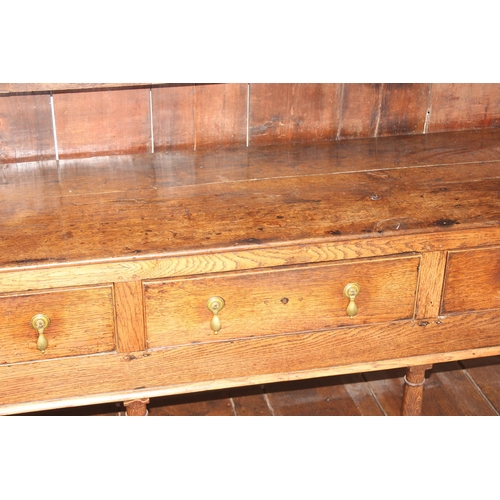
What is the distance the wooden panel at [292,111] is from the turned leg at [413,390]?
555mm

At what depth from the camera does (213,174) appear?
153 centimetres

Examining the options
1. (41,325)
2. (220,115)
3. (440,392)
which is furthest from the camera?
(440,392)

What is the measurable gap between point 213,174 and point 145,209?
0.20 meters

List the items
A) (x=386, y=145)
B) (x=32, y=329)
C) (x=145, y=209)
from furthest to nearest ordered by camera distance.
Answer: (x=386, y=145) → (x=145, y=209) → (x=32, y=329)

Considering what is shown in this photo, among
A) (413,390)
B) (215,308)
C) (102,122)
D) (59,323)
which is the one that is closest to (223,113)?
(102,122)

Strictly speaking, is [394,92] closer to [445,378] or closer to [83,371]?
[445,378]

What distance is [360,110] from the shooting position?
66.7 inches

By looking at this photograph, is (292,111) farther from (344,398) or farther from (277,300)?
(344,398)

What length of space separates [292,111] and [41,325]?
733mm

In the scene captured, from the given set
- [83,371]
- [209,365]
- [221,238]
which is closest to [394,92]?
[221,238]

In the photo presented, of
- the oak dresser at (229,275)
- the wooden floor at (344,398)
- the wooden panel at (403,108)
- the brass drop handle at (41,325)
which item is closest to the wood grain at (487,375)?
the wooden floor at (344,398)

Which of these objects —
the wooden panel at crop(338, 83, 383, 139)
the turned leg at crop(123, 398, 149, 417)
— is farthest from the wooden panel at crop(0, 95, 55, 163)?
the wooden panel at crop(338, 83, 383, 139)

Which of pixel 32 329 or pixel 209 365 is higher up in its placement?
pixel 32 329

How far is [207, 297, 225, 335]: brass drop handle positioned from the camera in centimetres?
131
